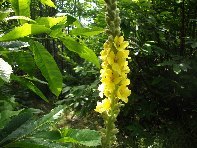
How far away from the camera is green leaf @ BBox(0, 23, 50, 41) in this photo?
43.1 inches

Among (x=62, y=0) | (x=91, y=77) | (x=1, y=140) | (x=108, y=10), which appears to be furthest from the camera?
(x=62, y=0)

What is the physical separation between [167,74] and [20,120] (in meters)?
3.89

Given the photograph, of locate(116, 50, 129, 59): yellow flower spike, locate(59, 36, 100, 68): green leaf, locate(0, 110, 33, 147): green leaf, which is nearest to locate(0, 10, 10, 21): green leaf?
locate(59, 36, 100, 68): green leaf

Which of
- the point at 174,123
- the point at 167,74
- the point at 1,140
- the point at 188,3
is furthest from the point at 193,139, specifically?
the point at 1,140

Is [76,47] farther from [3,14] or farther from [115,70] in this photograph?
[3,14]

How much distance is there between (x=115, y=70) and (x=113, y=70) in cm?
4

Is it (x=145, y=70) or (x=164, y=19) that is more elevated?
(x=164, y=19)

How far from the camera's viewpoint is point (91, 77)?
5.47 meters

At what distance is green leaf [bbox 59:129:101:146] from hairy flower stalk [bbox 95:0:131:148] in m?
0.12

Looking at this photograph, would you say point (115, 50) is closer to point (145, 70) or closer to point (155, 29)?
point (155, 29)

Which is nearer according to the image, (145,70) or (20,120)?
(20,120)

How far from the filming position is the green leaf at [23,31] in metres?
1.10

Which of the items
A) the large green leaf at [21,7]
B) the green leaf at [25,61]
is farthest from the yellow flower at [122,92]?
the large green leaf at [21,7]

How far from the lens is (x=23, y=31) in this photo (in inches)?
43.9
